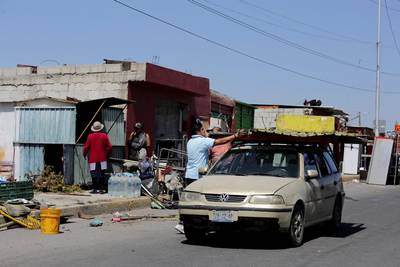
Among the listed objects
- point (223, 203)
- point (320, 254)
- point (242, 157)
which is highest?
point (242, 157)

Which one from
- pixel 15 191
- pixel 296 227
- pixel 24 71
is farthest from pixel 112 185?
pixel 24 71

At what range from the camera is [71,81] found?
62.2 ft

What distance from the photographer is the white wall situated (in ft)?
55.3

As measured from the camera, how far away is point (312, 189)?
975 cm

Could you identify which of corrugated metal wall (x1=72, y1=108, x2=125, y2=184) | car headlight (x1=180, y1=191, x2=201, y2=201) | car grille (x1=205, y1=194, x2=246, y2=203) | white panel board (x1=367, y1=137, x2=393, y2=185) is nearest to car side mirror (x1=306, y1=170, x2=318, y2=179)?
car grille (x1=205, y1=194, x2=246, y2=203)

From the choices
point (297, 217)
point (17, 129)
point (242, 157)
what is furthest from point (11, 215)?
point (17, 129)

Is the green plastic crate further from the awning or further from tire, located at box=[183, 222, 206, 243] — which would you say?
the awning

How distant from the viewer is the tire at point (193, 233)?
925 cm

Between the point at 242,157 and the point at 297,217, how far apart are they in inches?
60.2

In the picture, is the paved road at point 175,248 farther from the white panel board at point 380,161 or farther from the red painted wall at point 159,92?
the white panel board at point 380,161

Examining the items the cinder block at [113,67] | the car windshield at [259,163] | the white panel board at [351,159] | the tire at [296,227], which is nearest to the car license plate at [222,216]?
the tire at [296,227]

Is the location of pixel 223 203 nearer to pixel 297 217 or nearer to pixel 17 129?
pixel 297 217

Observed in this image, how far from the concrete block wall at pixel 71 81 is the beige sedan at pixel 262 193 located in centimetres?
853

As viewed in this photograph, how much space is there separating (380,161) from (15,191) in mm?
22108
